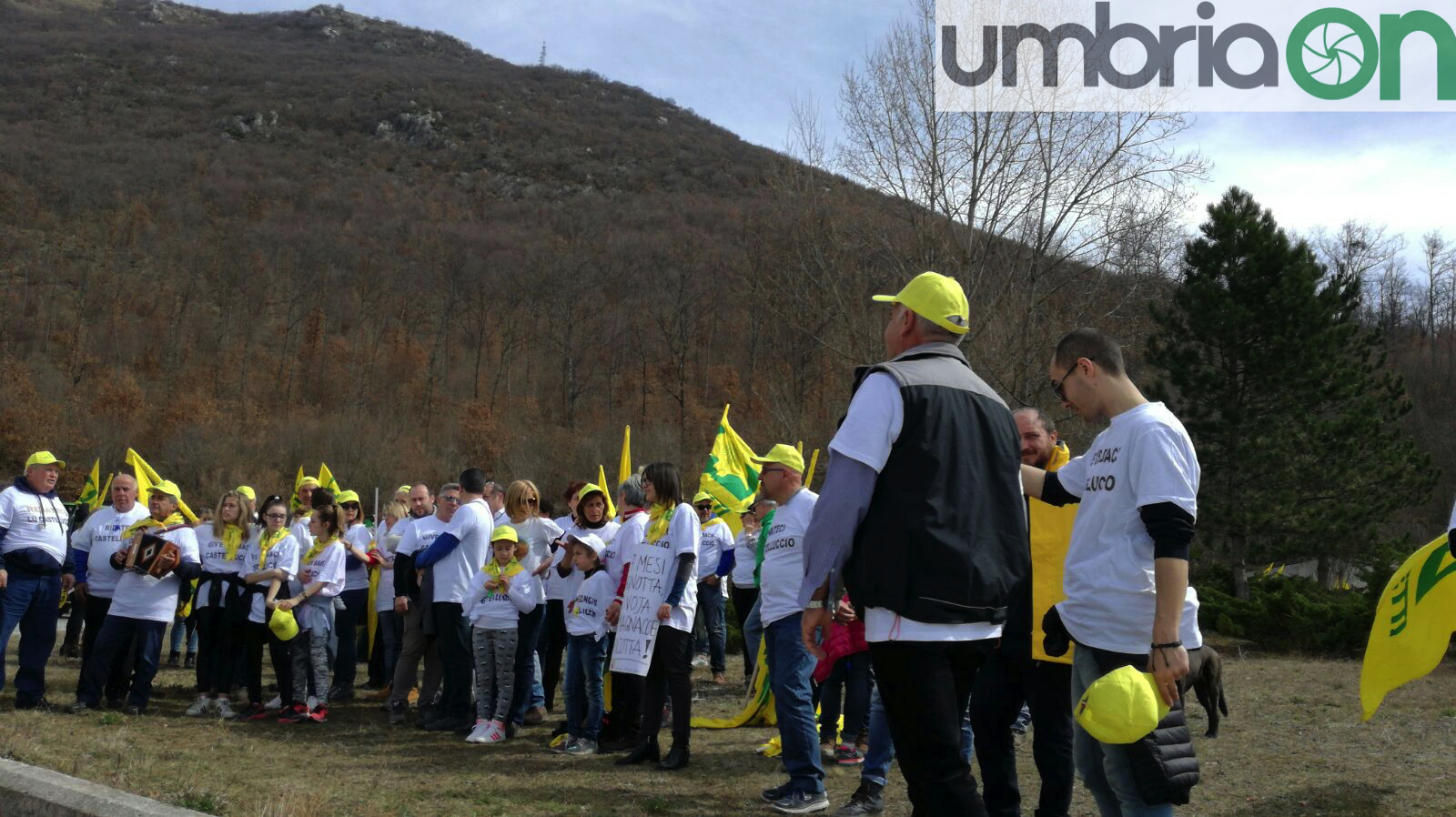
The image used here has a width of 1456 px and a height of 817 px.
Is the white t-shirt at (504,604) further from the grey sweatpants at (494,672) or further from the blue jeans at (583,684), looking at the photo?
the blue jeans at (583,684)

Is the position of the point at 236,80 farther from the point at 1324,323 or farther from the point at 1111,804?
the point at 1111,804

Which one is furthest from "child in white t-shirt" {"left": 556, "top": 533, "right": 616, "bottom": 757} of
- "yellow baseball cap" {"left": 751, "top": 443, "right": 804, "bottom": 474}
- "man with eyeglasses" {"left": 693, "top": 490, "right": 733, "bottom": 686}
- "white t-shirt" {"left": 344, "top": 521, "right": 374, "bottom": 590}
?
"white t-shirt" {"left": 344, "top": 521, "right": 374, "bottom": 590}

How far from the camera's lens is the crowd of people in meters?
3.59

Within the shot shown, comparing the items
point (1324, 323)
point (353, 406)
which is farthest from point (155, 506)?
point (353, 406)

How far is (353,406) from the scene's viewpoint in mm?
52344

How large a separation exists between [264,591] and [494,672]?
7.82 ft

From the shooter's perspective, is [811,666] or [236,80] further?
[236,80]

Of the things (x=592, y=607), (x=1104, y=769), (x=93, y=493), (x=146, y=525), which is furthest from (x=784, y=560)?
(x=93, y=493)

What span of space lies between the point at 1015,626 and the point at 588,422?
49.5m

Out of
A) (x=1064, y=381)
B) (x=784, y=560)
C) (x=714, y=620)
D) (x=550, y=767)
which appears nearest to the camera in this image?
(x=1064, y=381)

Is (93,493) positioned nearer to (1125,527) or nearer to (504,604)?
(504,604)

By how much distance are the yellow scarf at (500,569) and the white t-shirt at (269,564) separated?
2073 millimetres

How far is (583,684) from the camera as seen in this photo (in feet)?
28.1

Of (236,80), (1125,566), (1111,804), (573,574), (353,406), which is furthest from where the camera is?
(236,80)
